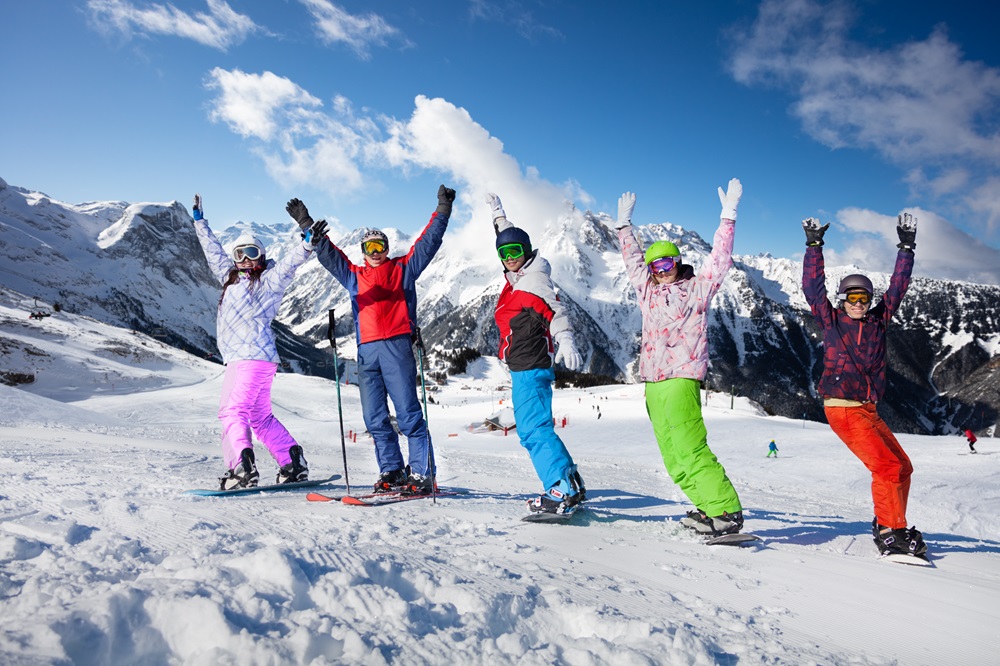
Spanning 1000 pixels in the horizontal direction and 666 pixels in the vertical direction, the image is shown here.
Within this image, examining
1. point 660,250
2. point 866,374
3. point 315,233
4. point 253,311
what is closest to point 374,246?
point 315,233

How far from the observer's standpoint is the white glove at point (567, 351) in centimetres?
485

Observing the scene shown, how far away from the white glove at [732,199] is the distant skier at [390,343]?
263cm

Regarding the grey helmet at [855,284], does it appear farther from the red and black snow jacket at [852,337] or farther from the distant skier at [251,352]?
the distant skier at [251,352]

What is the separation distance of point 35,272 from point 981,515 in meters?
167

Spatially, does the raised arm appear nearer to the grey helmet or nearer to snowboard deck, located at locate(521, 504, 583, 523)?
snowboard deck, located at locate(521, 504, 583, 523)

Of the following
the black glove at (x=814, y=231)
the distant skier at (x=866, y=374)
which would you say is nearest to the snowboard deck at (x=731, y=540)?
the distant skier at (x=866, y=374)

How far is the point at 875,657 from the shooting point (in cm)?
216

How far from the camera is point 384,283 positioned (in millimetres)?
5508

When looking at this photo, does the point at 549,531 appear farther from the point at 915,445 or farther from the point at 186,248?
the point at 186,248

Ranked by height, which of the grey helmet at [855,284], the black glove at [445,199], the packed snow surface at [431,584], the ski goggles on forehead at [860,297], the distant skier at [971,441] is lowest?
the distant skier at [971,441]

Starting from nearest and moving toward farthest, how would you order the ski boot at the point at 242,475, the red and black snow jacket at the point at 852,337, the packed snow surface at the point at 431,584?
the packed snow surface at the point at 431,584, the red and black snow jacket at the point at 852,337, the ski boot at the point at 242,475

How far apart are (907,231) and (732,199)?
168 cm

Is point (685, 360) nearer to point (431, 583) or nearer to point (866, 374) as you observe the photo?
point (866, 374)

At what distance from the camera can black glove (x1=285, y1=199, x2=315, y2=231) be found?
5.48 m
